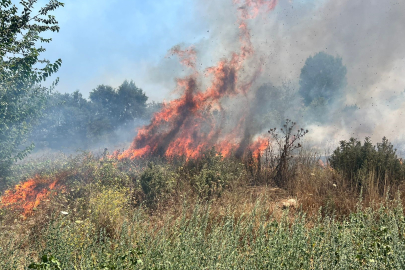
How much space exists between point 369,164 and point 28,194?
37.2 feet

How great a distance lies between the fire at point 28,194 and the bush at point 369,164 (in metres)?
9.28

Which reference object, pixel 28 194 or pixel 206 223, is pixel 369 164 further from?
pixel 28 194

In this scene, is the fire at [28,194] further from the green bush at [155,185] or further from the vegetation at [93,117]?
the vegetation at [93,117]

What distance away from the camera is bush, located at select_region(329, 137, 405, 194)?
24.4 ft

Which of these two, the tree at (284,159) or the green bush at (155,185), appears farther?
the tree at (284,159)

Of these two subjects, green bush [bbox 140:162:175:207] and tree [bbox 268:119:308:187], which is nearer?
green bush [bbox 140:162:175:207]

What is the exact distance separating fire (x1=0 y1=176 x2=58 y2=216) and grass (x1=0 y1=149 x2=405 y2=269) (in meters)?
0.45

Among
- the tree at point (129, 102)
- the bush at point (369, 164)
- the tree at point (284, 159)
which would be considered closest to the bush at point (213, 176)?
the tree at point (284, 159)

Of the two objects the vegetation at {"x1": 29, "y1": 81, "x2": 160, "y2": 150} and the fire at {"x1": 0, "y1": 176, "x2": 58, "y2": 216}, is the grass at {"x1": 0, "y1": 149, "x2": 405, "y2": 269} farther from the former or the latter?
the vegetation at {"x1": 29, "y1": 81, "x2": 160, "y2": 150}

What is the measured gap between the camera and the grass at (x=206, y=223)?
10.5 feet

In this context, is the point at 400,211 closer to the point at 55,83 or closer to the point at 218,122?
the point at 55,83

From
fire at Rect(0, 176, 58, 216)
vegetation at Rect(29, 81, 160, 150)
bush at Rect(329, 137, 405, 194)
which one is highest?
vegetation at Rect(29, 81, 160, 150)

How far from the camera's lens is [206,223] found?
394 centimetres

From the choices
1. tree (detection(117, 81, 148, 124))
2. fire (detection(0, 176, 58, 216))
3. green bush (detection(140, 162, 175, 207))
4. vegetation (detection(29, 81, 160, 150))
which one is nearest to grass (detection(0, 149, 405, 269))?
green bush (detection(140, 162, 175, 207))
